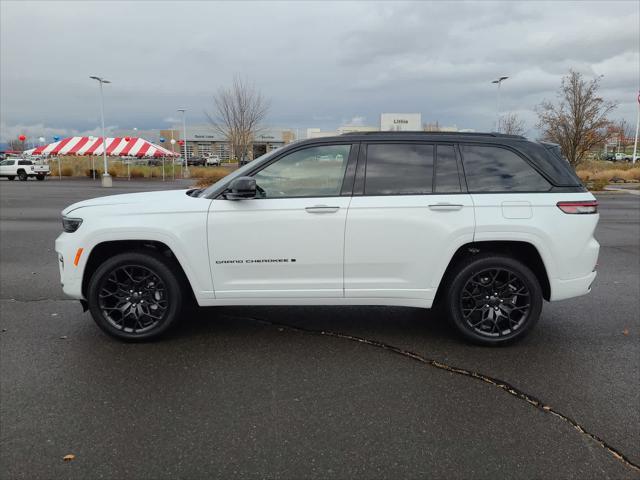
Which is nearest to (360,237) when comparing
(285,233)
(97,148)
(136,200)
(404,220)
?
(404,220)

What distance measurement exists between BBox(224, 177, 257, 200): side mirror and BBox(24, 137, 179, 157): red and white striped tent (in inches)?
1597

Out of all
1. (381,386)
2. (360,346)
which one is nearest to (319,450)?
(381,386)

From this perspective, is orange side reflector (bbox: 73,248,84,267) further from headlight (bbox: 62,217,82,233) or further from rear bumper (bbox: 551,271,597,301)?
rear bumper (bbox: 551,271,597,301)

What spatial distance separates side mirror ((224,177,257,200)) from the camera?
3.88 m

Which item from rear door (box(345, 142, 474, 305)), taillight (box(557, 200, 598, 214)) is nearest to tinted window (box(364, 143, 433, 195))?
rear door (box(345, 142, 474, 305))

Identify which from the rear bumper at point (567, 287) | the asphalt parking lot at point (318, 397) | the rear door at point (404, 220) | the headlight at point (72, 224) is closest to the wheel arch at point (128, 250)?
the headlight at point (72, 224)

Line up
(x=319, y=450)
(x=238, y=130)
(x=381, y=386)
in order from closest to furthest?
(x=319, y=450)
(x=381, y=386)
(x=238, y=130)

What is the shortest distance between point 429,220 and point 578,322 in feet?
6.98

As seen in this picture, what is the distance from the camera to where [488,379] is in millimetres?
3596

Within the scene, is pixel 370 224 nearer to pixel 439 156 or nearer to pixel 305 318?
pixel 439 156

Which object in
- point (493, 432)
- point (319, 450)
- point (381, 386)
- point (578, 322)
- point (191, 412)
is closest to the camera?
point (319, 450)

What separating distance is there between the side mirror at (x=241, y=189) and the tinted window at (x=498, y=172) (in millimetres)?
1827

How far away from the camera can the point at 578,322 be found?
4.84m

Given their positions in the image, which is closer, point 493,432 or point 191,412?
point 493,432
